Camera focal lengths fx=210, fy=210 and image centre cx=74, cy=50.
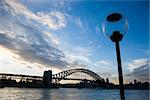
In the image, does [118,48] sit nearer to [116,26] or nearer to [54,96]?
[116,26]

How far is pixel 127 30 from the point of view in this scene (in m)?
2.98

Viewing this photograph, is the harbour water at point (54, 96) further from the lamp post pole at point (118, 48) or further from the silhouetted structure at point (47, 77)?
the lamp post pole at point (118, 48)

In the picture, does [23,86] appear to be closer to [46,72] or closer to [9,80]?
[9,80]

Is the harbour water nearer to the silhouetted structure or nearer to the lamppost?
the silhouetted structure

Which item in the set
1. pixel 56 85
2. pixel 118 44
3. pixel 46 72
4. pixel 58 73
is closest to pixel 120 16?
pixel 118 44

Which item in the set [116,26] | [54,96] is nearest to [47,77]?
[54,96]

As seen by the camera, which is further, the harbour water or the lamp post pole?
the harbour water

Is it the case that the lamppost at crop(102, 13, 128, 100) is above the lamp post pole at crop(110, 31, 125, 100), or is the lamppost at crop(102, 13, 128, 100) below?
above

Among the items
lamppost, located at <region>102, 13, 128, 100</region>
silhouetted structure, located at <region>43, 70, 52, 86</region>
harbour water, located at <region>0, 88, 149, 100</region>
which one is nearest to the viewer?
lamppost, located at <region>102, 13, 128, 100</region>

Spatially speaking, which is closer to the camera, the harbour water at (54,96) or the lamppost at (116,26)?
the lamppost at (116,26)

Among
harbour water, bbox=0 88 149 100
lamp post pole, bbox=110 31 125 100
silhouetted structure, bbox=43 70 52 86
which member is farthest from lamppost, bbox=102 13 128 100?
silhouetted structure, bbox=43 70 52 86

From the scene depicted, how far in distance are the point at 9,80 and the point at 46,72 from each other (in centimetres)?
2659

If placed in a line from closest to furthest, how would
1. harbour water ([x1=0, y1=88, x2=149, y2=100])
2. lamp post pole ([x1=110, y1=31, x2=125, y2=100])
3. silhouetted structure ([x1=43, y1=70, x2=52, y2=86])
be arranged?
lamp post pole ([x1=110, y1=31, x2=125, y2=100]) → harbour water ([x1=0, y1=88, x2=149, y2=100]) → silhouetted structure ([x1=43, y1=70, x2=52, y2=86])

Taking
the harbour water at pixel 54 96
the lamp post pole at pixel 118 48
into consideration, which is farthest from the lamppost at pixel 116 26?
the harbour water at pixel 54 96
